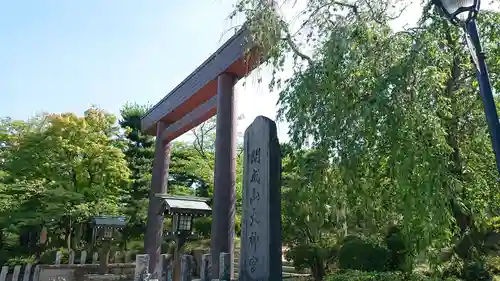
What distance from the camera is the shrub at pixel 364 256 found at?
9.48 m

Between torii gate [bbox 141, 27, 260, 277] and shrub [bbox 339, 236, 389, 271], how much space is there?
148 inches

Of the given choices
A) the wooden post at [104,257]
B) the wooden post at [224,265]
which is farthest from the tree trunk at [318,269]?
the wooden post at [104,257]

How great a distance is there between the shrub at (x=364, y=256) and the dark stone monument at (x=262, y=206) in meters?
5.93

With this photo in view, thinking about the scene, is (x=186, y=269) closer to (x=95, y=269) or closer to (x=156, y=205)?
Result: (x=156, y=205)

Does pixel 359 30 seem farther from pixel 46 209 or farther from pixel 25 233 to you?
pixel 25 233

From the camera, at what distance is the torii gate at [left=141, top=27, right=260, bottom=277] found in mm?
7395

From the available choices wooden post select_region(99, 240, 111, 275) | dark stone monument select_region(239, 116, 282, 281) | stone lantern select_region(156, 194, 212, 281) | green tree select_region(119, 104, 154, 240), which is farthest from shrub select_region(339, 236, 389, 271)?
green tree select_region(119, 104, 154, 240)

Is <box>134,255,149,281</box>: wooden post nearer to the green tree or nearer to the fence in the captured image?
the fence

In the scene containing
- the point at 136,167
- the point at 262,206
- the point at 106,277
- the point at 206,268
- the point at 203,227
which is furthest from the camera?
the point at 136,167

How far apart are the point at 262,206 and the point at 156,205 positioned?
7512 mm

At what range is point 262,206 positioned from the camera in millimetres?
4414

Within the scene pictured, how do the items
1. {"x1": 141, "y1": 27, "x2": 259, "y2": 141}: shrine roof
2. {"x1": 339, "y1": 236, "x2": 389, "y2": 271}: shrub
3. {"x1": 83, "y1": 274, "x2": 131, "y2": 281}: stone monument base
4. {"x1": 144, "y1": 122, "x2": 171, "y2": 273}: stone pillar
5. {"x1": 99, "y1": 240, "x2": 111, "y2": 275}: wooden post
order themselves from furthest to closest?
{"x1": 99, "y1": 240, "x2": 111, "y2": 275}: wooden post
{"x1": 83, "y1": 274, "x2": 131, "y2": 281}: stone monument base
{"x1": 144, "y1": 122, "x2": 171, "y2": 273}: stone pillar
{"x1": 339, "y1": 236, "x2": 389, "y2": 271}: shrub
{"x1": 141, "y1": 27, "x2": 259, "y2": 141}: shrine roof

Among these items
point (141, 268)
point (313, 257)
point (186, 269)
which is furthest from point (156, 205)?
point (313, 257)

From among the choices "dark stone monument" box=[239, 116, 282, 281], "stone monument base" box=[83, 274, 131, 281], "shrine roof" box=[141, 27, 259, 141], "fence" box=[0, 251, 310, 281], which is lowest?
"stone monument base" box=[83, 274, 131, 281]
